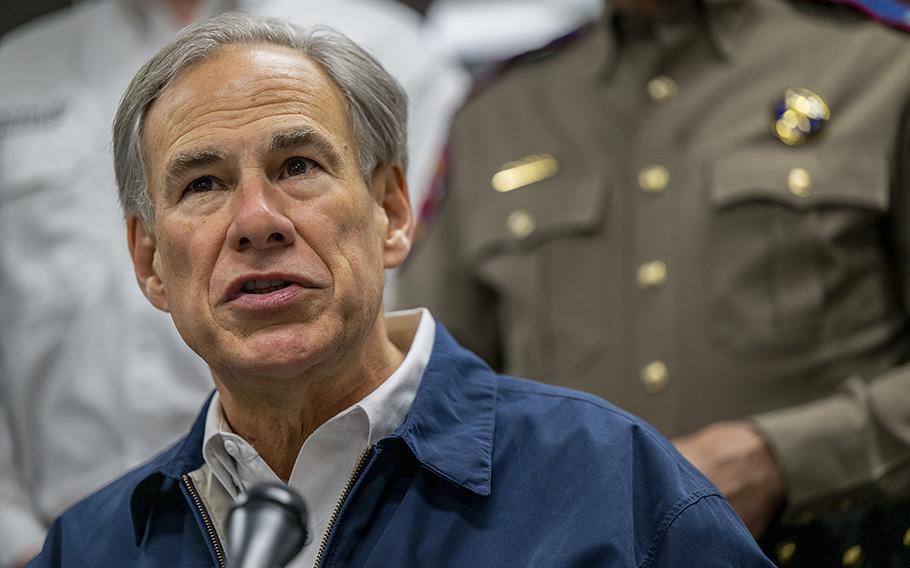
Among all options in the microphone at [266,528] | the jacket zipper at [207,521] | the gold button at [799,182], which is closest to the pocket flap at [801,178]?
A: the gold button at [799,182]

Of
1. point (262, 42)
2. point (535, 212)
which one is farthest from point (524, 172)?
point (262, 42)

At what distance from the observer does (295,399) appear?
193cm

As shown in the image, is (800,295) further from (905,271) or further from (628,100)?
(628,100)

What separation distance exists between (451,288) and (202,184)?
1012 millimetres

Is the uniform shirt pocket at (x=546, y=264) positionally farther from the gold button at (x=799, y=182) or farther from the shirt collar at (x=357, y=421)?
the shirt collar at (x=357, y=421)

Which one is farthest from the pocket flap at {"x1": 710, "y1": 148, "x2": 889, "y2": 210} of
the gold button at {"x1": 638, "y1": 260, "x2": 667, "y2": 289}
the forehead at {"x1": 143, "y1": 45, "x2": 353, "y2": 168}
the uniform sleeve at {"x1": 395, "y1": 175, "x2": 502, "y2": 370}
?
the forehead at {"x1": 143, "y1": 45, "x2": 353, "y2": 168}

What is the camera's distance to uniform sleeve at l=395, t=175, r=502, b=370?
288cm

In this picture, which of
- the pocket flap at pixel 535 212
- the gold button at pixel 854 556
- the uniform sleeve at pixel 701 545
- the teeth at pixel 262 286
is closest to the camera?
the uniform sleeve at pixel 701 545

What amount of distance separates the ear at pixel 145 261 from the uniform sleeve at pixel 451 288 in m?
0.82

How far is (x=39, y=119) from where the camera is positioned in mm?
3213

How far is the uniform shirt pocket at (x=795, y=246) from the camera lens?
2520 mm

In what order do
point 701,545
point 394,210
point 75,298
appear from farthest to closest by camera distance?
point 75,298 < point 394,210 < point 701,545

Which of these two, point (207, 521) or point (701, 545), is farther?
point (207, 521)

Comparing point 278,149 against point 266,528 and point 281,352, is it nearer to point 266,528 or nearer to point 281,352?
point 281,352
